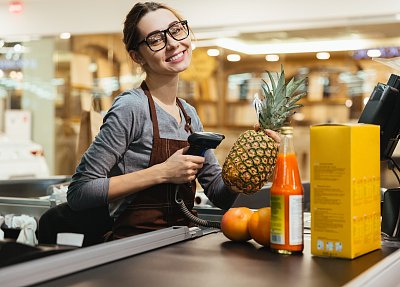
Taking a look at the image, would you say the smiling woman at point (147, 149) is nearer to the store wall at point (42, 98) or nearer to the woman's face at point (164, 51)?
the woman's face at point (164, 51)

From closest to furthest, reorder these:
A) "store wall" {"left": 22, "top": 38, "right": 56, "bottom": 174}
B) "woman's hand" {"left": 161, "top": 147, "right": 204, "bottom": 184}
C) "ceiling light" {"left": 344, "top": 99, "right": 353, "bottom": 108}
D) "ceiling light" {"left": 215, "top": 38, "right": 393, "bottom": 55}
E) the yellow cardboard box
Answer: the yellow cardboard box
"woman's hand" {"left": 161, "top": 147, "right": 204, "bottom": 184}
"ceiling light" {"left": 215, "top": 38, "right": 393, "bottom": 55}
"ceiling light" {"left": 344, "top": 99, "right": 353, "bottom": 108}
"store wall" {"left": 22, "top": 38, "right": 56, "bottom": 174}

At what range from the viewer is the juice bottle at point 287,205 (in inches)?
54.6

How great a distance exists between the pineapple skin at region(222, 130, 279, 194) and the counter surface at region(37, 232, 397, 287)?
0.68 ft

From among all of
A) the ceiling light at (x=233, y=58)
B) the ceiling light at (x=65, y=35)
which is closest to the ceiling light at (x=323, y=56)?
the ceiling light at (x=233, y=58)

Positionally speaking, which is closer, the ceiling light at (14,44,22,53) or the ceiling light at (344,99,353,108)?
the ceiling light at (344,99,353,108)

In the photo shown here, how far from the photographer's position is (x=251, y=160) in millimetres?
1622

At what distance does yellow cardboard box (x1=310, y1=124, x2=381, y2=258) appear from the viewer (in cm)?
134

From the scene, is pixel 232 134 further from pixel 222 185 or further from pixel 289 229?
pixel 289 229

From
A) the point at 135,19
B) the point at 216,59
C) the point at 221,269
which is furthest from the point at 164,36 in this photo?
the point at 216,59

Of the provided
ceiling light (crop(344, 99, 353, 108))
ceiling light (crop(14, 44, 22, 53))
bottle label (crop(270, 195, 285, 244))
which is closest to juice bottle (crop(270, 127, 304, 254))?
bottle label (crop(270, 195, 285, 244))

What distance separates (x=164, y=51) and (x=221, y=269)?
845 millimetres

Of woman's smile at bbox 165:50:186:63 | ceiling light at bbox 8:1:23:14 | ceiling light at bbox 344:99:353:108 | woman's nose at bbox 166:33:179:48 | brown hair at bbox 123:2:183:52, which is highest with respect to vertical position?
ceiling light at bbox 8:1:23:14

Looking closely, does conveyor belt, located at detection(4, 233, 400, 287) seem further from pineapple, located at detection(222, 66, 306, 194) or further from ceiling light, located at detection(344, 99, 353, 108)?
ceiling light, located at detection(344, 99, 353, 108)

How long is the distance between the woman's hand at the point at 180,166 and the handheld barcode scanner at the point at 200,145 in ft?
0.07
